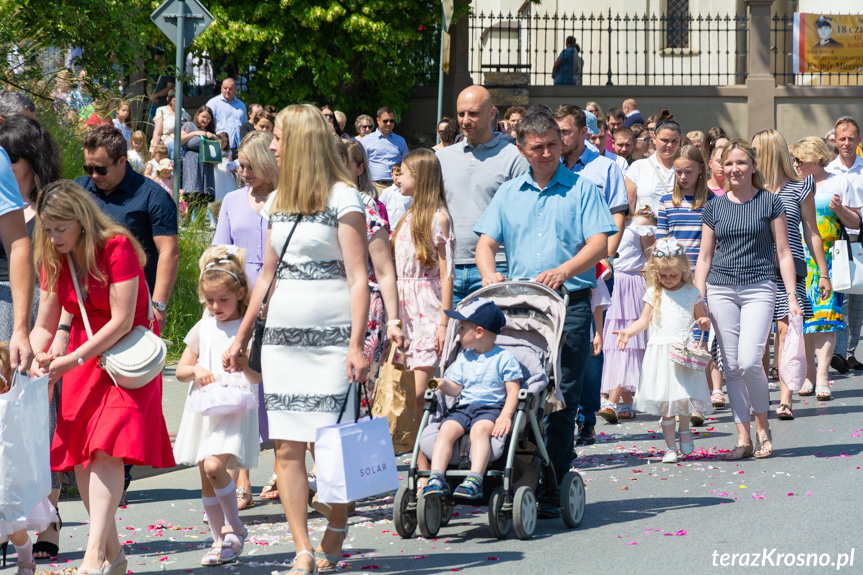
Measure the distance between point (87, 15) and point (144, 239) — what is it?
724cm

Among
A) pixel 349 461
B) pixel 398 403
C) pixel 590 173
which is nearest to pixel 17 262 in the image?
pixel 349 461

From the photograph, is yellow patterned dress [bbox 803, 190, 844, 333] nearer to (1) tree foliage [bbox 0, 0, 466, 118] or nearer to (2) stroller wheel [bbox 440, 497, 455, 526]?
(2) stroller wheel [bbox 440, 497, 455, 526]

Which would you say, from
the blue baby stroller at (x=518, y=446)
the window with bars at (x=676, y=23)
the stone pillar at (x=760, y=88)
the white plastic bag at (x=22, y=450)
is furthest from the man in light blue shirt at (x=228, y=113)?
the window with bars at (x=676, y=23)

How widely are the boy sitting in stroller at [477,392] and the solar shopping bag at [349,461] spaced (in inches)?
34.1

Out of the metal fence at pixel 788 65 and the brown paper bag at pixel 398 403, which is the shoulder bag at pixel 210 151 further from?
the metal fence at pixel 788 65

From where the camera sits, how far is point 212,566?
6.11 meters

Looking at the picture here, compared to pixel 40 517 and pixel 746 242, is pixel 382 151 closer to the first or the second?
pixel 746 242

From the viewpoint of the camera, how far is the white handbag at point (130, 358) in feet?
18.3

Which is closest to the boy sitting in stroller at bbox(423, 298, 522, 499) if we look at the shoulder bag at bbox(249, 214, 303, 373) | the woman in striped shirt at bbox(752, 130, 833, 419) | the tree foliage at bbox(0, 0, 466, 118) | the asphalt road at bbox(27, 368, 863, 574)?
the asphalt road at bbox(27, 368, 863, 574)

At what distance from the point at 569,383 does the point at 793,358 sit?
3528mm

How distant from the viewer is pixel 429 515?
6.44 m

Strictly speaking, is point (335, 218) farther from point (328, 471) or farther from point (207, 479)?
point (207, 479)

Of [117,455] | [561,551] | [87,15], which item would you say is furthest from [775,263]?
[87,15]

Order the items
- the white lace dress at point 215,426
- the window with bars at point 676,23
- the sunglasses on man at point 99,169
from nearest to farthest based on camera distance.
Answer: the white lace dress at point 215,426, the sunglasses on man at point 99,169, the window with bars at point 676,23
